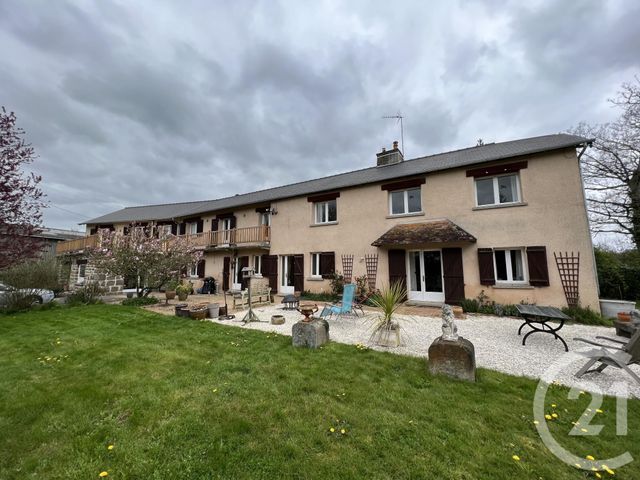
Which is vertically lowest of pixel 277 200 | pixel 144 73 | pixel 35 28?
pixel 277 200

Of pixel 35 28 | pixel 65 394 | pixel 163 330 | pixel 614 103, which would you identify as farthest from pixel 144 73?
pixel 614 103

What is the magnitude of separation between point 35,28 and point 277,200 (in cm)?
1019

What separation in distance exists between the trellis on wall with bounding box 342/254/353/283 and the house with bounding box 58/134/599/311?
0.05 m

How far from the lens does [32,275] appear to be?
10.6m

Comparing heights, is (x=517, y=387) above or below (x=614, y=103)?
below

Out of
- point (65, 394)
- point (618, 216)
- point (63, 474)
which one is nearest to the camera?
point (63, 474)

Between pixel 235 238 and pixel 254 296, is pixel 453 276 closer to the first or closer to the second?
pixel 254 296

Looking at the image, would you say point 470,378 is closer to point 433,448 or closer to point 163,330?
point 433,448

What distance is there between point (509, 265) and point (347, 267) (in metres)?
6.31

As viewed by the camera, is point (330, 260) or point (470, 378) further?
point (330, 260)

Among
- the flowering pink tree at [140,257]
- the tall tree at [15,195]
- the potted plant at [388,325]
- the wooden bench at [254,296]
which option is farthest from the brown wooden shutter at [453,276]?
the tall tree at [15,195]

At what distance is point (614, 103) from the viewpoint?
1350 cm

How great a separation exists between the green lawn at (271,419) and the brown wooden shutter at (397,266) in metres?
6.52

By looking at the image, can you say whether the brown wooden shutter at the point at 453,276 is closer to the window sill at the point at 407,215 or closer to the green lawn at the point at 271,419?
the window sill at the point at 407,215
